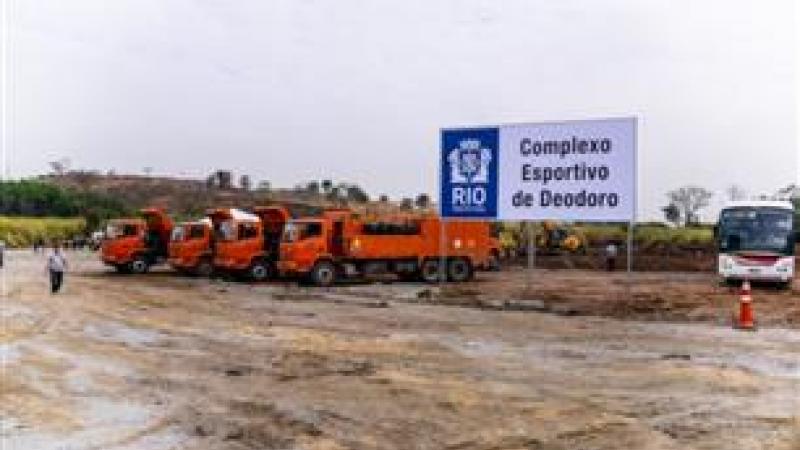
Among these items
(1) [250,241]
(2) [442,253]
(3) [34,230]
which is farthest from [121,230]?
(3) [34,230]

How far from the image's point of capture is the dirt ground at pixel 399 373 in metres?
12.3

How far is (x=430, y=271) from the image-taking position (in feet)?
131

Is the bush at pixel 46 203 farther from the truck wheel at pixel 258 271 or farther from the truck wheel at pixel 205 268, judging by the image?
the truck wheel at pixel 258 271

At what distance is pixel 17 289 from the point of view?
3522 cm

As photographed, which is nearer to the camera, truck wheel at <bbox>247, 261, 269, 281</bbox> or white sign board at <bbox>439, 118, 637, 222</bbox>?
white sign board at <bbox>439, 118, 637, 222</bbox>

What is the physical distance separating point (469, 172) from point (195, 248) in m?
14.1

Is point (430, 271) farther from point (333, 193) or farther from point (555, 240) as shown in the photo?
point (333, 193)

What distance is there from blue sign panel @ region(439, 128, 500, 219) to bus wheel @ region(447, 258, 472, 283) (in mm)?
6510

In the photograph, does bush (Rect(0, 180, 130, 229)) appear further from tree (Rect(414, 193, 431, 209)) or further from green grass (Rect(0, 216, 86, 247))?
tree (Rect(414, 193, 431, 209))

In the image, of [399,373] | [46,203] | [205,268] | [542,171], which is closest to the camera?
[399,373]

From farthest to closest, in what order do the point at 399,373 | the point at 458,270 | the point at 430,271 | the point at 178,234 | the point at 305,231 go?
the point at 178,234 → the point at 458,270 → the point at 430,271 → the point at 305,231 → the point at 399,373

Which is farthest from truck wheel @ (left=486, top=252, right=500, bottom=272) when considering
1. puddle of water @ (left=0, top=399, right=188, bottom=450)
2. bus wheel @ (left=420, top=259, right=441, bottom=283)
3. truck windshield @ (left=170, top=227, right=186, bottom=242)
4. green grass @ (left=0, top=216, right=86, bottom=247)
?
green grass @ (left=0, top=216, right=86, bottom=247)

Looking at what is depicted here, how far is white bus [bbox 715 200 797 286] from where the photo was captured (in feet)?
110

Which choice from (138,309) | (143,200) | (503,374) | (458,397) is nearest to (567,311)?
(138,309)
